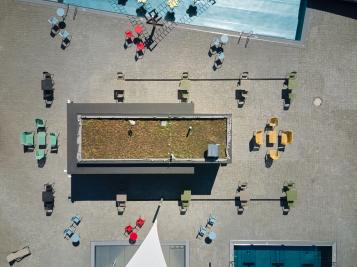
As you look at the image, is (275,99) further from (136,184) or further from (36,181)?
(36,181)

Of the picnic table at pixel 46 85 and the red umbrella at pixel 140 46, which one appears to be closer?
the picnic table at pixel 46 85

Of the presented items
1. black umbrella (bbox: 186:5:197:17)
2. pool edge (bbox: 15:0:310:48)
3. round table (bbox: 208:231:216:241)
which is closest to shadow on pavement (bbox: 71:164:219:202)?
round table (bbox: 208:231:216:241)

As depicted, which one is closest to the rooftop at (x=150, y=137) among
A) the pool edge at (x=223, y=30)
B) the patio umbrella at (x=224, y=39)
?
the patio umbrella at (x=224, y=39)

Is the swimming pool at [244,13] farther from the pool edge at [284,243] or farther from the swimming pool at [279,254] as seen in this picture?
the swimming pool at [279,254]

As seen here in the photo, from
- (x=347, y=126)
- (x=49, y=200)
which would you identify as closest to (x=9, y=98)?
(x=49, y=200)

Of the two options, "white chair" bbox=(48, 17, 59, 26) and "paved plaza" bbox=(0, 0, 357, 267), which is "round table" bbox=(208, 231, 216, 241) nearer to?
"paved plaza" bbox=(0, 0, 357, 267)
